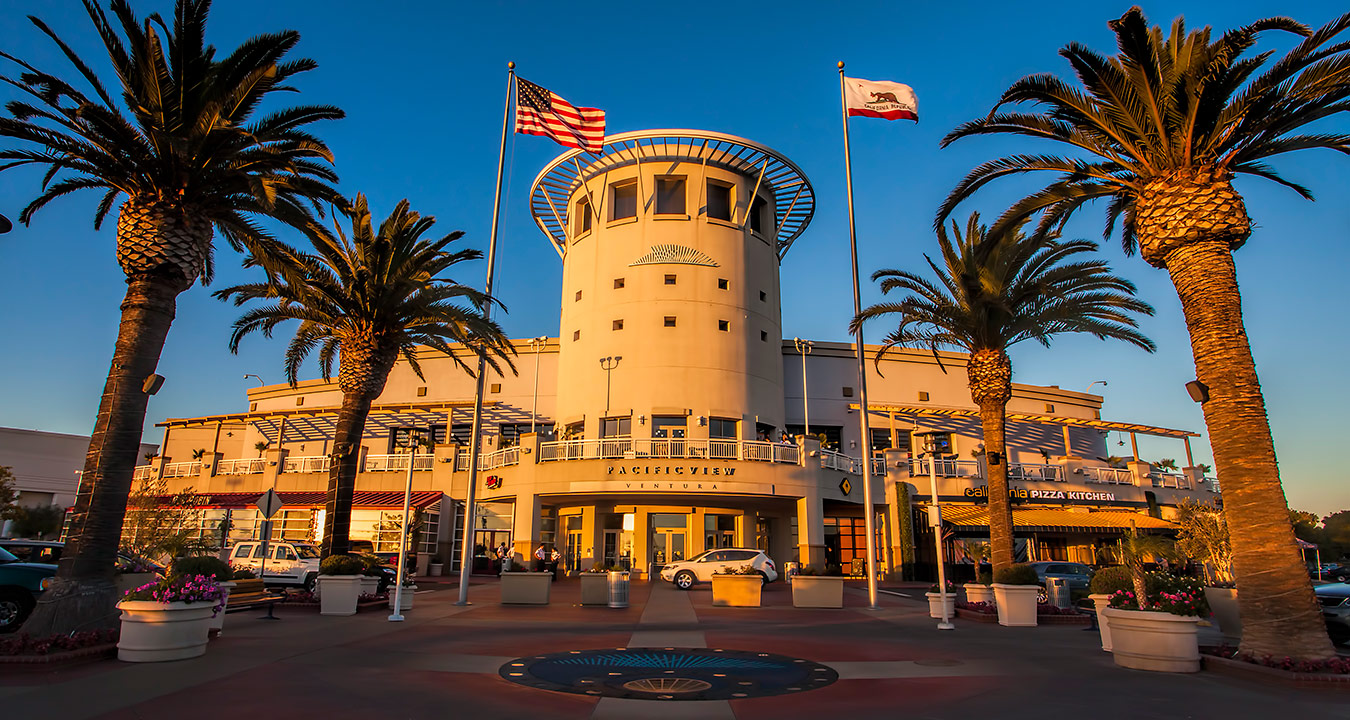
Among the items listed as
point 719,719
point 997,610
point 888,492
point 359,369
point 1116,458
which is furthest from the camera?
point 1116,458

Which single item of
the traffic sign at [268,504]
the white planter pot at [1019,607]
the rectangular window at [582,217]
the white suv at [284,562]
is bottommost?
the white planter pot at [1019,607]

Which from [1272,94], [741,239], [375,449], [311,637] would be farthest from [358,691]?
[375,449]

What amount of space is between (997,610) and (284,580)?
21530 mm

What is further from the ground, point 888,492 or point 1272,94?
point 1272,94

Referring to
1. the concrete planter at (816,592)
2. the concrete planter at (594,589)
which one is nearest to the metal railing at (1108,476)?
the concrete planter at (816,592)

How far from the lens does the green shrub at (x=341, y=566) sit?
17438 mm

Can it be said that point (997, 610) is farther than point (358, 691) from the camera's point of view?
Yes

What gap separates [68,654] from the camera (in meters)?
9.52

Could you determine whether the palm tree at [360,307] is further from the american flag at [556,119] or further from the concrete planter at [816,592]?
the concrete planter at [816,592]

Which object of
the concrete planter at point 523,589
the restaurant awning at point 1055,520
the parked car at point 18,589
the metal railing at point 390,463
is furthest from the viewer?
the metal railing at point 390,463

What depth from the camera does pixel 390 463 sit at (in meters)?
40.6

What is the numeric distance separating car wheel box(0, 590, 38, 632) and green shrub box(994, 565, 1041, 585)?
19491 mm

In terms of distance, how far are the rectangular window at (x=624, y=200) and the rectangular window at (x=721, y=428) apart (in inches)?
478

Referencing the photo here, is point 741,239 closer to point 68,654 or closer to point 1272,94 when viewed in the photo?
point 1272,94
